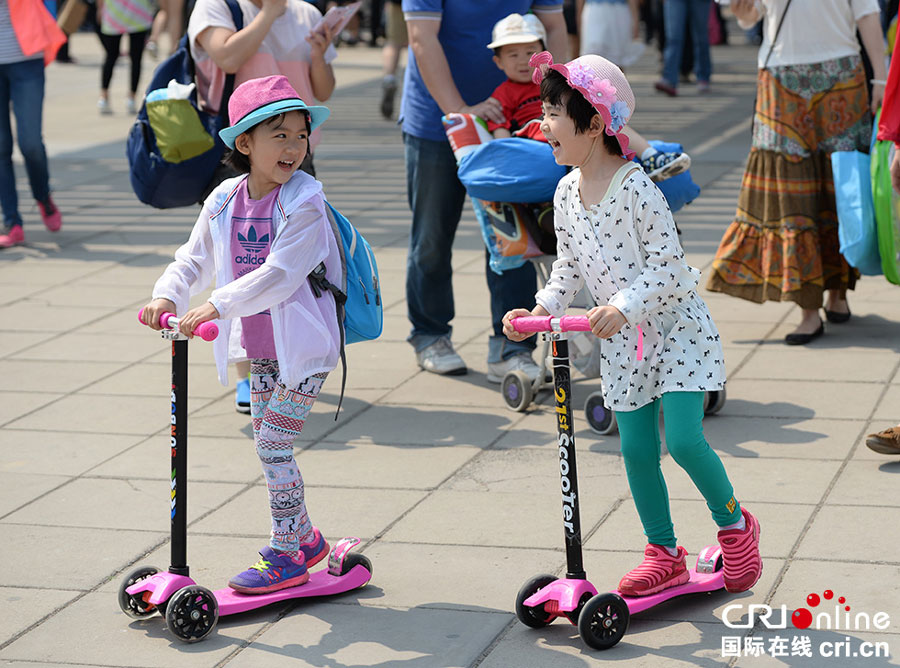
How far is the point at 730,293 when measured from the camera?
6.88 m

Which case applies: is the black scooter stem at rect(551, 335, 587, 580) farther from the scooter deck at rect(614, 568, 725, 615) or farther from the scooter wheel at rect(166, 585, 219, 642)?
the scooter wheel at rect(166, 585, 219, 642)

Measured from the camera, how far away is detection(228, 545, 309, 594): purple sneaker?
4.05 m

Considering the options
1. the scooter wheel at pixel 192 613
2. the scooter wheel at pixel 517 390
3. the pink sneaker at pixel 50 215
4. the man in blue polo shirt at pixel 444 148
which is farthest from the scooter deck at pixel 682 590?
the pink sneaker at pixel 50 215

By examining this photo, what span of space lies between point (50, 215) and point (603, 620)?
7252 mm

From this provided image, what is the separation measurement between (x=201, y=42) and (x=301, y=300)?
7.96ft

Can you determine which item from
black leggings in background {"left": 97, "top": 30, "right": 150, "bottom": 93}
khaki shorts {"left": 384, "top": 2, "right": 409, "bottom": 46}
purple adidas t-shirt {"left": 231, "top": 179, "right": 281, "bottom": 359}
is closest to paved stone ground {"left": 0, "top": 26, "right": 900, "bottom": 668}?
purple adidas t-shirt {"left": 231, "top": 179, "right": 281, "bottom": 359}

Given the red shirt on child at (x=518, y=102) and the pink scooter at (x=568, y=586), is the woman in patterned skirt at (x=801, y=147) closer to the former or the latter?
the red shirt on child at (x=518, y=102)

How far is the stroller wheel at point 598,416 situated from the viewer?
18.1 feet

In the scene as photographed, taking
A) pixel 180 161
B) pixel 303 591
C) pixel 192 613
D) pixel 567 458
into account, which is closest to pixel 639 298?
pixel 567 458

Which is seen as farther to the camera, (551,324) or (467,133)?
(467,133)

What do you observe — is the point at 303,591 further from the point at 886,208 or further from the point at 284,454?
the point at 886,208

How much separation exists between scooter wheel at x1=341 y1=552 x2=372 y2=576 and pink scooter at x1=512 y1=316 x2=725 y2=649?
59cm

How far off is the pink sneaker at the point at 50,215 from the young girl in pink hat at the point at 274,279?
240 inches

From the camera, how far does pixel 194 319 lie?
369 cm
